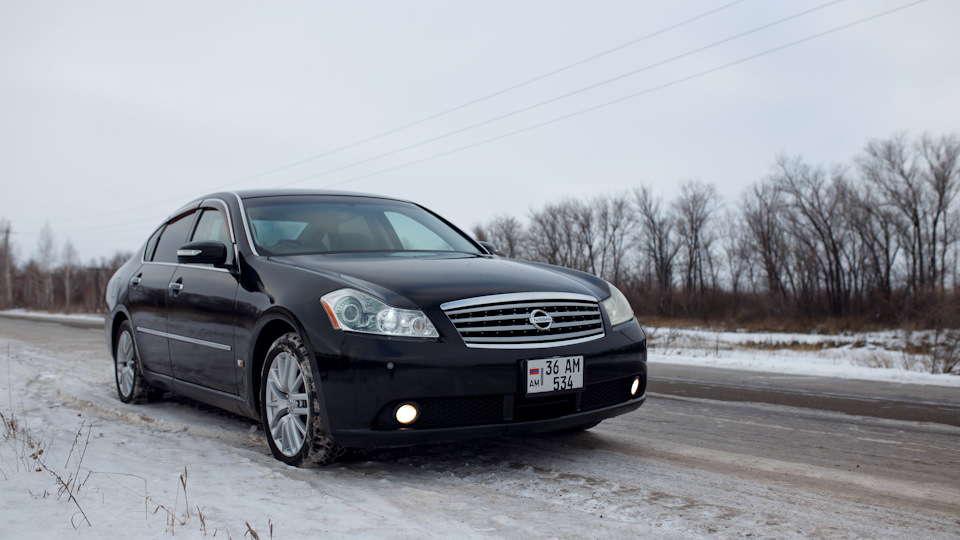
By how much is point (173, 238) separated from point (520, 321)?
11.4 feet

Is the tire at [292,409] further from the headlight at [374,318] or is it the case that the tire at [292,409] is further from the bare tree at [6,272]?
the bare tree at [6,272]

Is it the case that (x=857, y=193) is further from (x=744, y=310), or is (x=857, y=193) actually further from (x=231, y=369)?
(x=231, y=369)

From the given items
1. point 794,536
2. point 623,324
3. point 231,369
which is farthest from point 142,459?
point 794,536

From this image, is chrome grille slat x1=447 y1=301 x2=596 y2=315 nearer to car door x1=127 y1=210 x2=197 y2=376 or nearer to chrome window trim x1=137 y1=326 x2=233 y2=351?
chrome window trim x1=137 y1=326 x2=233 y2=351

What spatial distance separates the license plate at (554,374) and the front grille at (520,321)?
0.28 feet

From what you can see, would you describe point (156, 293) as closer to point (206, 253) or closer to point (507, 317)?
point (206, 253)

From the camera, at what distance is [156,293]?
17.6 ft

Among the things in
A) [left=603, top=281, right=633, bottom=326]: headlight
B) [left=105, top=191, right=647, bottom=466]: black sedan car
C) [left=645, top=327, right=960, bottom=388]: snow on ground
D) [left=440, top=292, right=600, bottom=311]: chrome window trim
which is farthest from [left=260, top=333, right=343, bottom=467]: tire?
[left=645, top=327, right=960, bottom=388]: snow on ground

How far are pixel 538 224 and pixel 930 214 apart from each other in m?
32.5

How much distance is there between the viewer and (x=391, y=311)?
133 inches

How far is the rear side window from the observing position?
554cm

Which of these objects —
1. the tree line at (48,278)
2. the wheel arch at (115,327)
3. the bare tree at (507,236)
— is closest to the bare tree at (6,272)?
the tree line at (48,278)

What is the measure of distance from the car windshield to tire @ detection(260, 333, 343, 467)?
81cm

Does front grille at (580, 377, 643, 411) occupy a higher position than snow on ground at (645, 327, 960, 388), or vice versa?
front grille at (580, 377, 643, 411)
